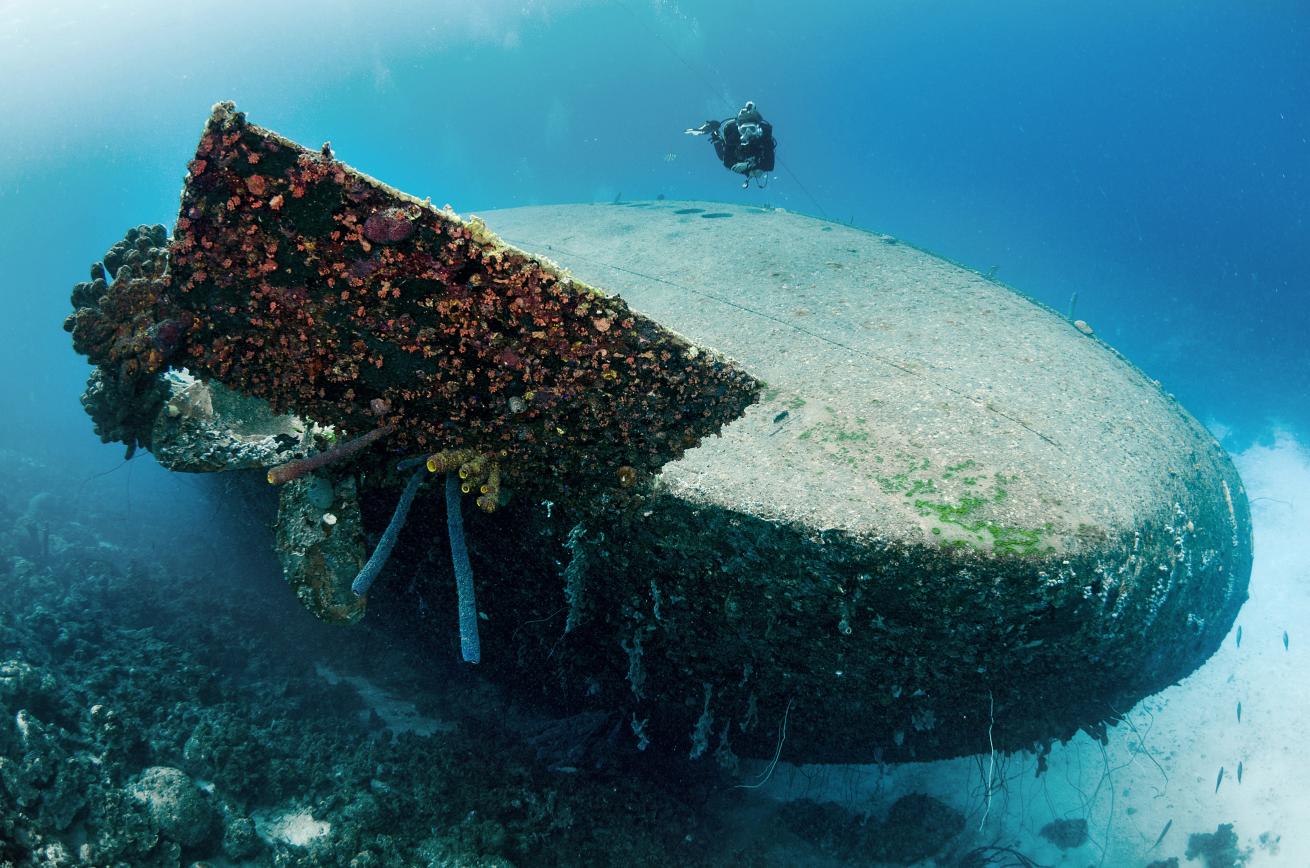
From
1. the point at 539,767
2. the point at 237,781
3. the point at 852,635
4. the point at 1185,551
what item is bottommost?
the point at 237,781

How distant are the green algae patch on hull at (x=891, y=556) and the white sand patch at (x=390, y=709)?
55.1 inches

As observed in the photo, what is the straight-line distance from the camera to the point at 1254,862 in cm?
714

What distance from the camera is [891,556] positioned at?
2801mm

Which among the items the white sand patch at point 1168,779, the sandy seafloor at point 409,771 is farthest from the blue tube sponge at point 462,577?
the white sand patch at point 1168,779

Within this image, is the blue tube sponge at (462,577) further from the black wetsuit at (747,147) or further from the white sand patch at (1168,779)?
the black wetsuit at (747,147)

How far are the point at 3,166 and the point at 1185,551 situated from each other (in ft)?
408

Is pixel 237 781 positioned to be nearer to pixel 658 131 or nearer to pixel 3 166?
pixel 658 131

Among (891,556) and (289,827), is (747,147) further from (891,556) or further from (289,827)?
(289,827)

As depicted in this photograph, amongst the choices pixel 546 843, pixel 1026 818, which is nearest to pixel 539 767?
pixel 546 843

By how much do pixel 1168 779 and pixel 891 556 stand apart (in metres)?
8.47

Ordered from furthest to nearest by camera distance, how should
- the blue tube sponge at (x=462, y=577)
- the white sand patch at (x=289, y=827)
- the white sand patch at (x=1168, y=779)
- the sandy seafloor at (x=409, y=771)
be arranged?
1. the white sand patch at (x=1168, y=779)
2. the white sand patch at (x=289, y=827)
3. the sandy seafloor at (x=409, y=771)
4. the blue tube sponge at (x=462, y=577)

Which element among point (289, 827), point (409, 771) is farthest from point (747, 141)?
point (289, 827)

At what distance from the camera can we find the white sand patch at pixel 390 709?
5672 mm

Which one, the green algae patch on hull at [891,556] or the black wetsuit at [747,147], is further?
the black wetsuit at [747,147]
